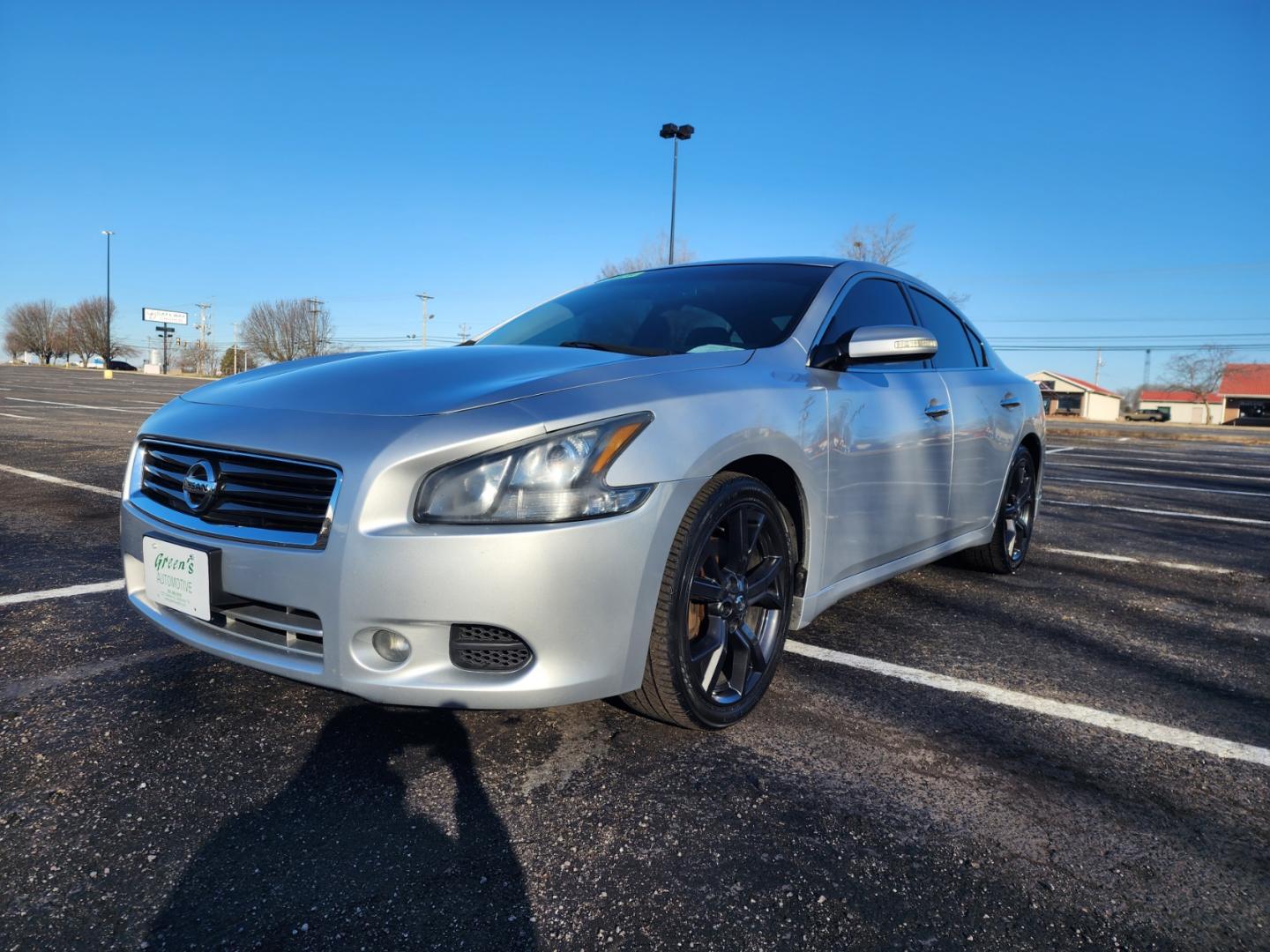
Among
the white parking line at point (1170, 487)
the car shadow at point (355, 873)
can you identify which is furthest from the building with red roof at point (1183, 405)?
the car shadow at point (355, 873)

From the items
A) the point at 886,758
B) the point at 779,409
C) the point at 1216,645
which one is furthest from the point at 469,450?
the point at 1216,645

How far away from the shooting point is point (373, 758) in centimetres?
210

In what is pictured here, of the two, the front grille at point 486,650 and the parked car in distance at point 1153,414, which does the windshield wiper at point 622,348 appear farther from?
the parked car in distance at point 1153,414

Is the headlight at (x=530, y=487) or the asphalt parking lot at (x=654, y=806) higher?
the headlight at (x=530, y=487)

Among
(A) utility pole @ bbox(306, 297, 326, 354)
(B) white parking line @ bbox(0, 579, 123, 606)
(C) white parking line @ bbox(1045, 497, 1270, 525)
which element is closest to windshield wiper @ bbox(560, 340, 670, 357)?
(B) white parking line @ bbox(0, 579, 123, 606)

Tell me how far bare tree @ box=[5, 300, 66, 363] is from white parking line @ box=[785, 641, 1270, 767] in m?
113

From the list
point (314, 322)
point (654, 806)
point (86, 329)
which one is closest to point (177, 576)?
point (654, 806)

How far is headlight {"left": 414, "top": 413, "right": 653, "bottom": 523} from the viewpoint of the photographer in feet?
6.09

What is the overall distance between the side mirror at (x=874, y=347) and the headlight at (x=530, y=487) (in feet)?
3.68

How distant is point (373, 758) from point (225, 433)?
0.91m

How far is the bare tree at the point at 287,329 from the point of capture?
7100 cm

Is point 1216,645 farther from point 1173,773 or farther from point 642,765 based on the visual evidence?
point 642,765

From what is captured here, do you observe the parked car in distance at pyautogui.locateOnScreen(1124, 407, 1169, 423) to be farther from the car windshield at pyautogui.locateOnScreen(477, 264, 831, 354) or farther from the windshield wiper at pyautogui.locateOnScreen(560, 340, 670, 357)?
the windshield wiper at pyautogui.locateOnScreen(560, 340, 670, 357)

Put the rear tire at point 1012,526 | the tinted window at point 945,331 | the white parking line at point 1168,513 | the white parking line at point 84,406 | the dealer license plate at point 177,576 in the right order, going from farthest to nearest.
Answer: the white parking line at point 84,406 → the white parking line at point 1168,513 → the rear tire at point 1012,526 → the tinted window at point 945,331 → the dealer license plate at point 177,576
